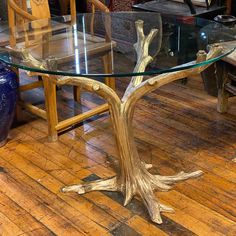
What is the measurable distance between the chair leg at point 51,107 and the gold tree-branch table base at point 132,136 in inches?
21.6

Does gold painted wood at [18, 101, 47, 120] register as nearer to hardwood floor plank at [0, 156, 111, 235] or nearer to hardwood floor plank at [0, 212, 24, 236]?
hardwood floor plank at [0, 156, 111, 235]

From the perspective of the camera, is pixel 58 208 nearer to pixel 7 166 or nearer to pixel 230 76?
pixel 7 166

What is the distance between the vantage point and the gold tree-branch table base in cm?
191

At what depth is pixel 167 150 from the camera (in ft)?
8.30

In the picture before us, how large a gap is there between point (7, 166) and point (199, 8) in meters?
2.01

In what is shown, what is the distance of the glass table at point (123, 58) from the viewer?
6.12 feet

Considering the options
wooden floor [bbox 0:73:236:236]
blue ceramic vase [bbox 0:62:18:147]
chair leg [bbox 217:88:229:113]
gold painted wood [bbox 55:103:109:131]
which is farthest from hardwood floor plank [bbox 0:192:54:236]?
chair leg [bbox 217:88:229:113]

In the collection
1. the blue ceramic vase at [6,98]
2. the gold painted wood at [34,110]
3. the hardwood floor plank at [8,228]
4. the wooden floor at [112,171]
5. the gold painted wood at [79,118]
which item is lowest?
the hardwood floor plank at [8,228]

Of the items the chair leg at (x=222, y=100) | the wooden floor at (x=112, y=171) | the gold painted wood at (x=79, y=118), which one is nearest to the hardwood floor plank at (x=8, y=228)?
the wooden floor at (x=112, y=171)

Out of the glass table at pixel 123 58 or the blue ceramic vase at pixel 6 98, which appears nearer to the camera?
the glass table at pixel 123 58

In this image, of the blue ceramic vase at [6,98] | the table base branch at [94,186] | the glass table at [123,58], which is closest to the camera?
the glass table at [123,58]

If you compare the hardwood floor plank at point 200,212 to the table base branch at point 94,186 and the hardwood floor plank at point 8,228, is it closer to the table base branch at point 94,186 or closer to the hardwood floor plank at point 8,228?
the table base branch at point 94,186

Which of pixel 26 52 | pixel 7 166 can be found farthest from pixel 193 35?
pixel 7 166

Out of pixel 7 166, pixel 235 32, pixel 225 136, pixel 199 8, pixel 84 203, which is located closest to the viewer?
pixel 84 203
